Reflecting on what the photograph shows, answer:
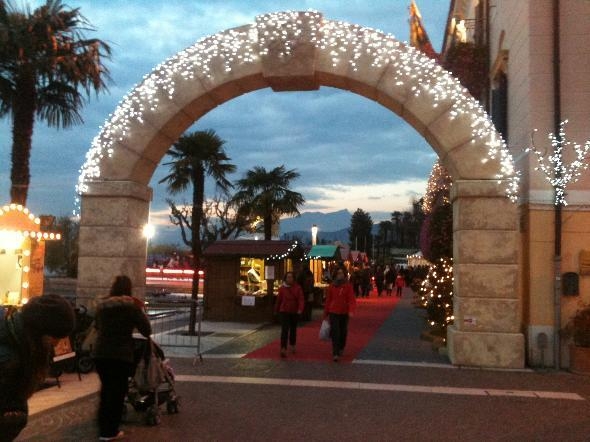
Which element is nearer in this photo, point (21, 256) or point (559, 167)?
point (559, 167)

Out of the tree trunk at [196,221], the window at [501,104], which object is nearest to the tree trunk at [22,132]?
the tree trunk at [196,221]

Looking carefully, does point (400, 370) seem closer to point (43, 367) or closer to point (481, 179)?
point (481, 179)

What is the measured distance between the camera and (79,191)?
1275cm

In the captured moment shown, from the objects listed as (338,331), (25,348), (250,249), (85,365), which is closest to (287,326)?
(338,331)

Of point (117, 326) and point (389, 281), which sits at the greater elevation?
point (389, 281)

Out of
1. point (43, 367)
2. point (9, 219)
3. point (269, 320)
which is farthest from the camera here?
point (269, 320)

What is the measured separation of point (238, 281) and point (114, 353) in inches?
537

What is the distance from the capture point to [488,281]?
11.8 meters

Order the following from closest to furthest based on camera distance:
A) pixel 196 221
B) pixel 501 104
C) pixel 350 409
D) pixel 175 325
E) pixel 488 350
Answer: pixel 350 409 < pixel 488 350 < pixel 501 104 < pixel 196 221 < pixel 175 325

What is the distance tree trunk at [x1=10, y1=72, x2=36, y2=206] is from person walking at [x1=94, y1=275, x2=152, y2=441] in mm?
8337

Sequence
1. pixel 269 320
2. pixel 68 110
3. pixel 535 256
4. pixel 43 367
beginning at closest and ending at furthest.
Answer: pixel 43 367, pixel 535 256, pixel 68 110, pixel 269 320

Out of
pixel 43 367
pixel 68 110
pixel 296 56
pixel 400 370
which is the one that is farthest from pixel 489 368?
pixel 68 110

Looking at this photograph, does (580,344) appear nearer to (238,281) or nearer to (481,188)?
(481,188)

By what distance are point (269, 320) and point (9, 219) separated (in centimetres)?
1019
